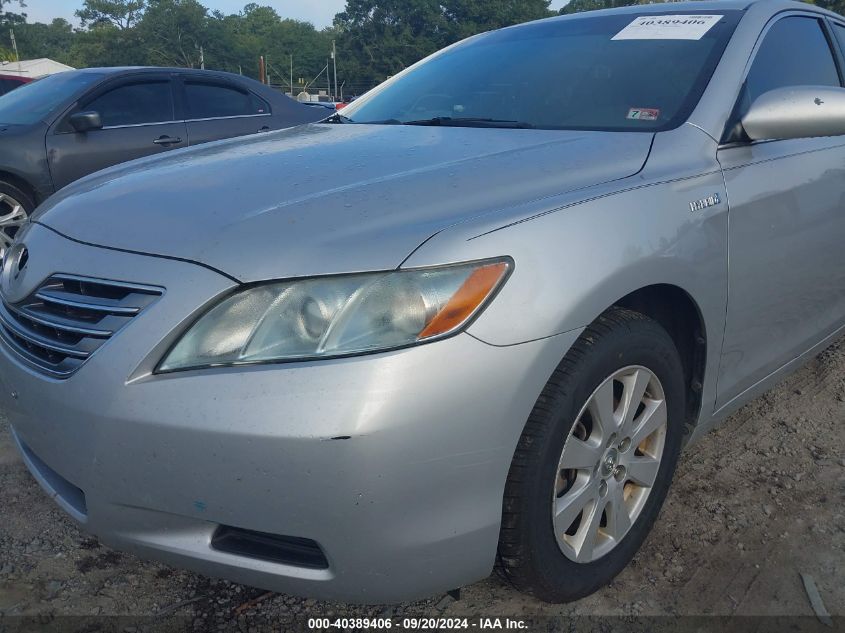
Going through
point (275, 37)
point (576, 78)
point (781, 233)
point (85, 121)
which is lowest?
point (781, 233)

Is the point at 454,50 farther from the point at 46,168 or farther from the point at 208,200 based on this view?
the point at 46,168

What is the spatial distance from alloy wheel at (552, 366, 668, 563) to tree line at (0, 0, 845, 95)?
50.9m

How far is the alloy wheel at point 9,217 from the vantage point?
5.39 meters

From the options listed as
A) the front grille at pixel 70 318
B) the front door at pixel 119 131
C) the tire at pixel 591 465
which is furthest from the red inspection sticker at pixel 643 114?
the front door at pixel 119 131

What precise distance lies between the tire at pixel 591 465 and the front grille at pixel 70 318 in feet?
2.90

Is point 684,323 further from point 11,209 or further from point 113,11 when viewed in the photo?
point 113,11

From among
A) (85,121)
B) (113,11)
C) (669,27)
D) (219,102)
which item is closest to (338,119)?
(669,27)

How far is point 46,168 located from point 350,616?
4.77 meters

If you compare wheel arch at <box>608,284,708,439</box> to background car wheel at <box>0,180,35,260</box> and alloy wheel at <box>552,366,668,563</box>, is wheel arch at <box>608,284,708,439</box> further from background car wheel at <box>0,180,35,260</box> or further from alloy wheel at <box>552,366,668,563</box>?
background car wheel at <box>0,180,35,260</box>

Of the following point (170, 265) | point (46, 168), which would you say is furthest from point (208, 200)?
point (46, 168)

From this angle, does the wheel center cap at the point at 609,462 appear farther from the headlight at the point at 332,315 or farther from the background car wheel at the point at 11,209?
the background car wheel at the point at 11,209

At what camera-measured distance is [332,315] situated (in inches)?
58.7

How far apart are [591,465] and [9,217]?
5.09 metres

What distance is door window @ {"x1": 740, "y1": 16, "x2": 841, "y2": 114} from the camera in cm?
248
